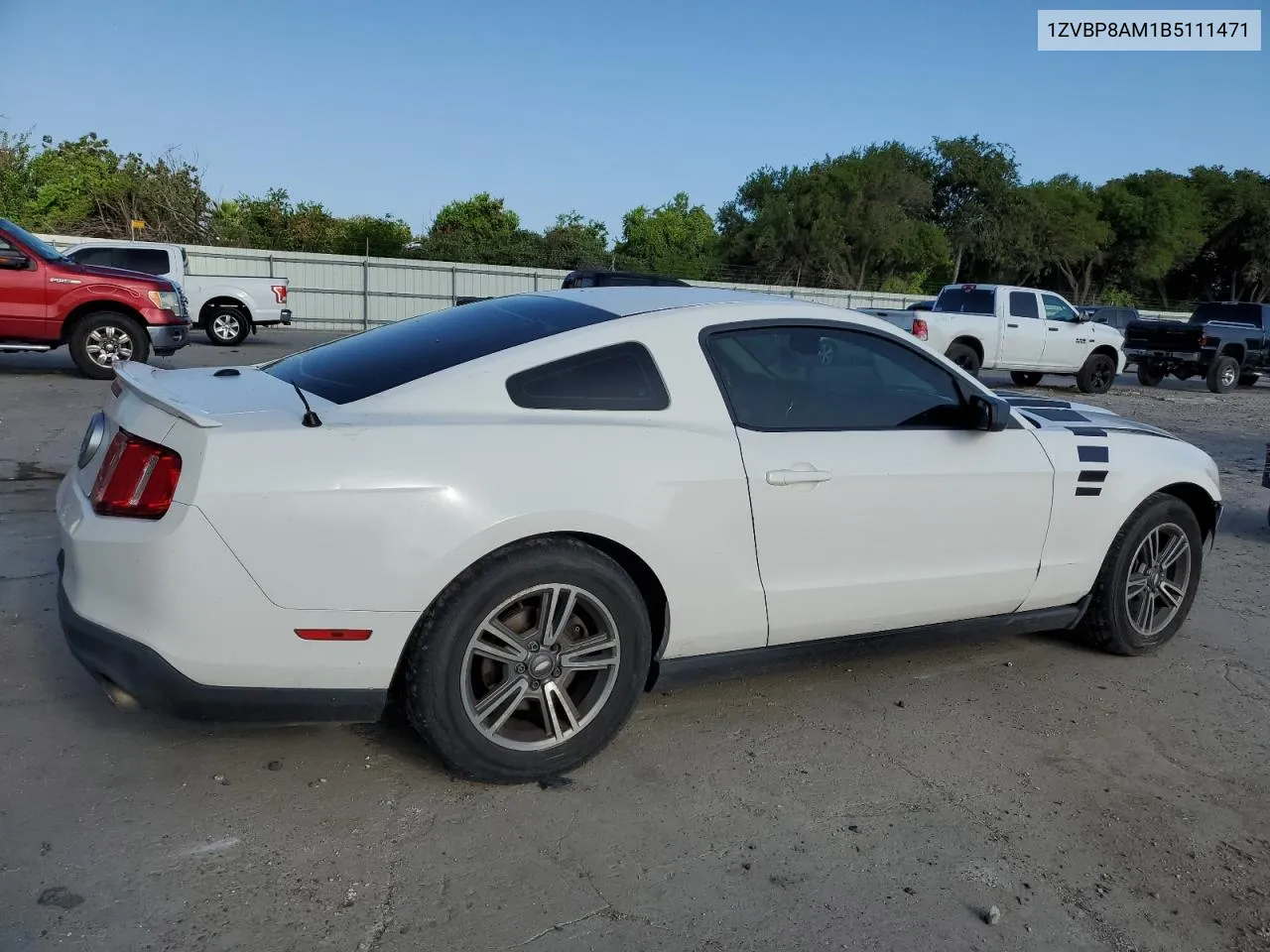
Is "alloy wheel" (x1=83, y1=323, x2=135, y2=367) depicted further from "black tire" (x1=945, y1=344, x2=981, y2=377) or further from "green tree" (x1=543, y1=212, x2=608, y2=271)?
"green tree" (x1=543, y1=212, x2=608, y2=271)

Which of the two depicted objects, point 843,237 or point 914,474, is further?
point 843,237

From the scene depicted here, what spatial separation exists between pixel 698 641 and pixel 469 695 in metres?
0.79

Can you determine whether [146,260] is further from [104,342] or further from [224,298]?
[104,342]

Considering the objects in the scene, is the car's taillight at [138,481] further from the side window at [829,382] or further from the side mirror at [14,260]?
the side mirror at [14,260]

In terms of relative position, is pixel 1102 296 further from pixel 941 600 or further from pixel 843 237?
pixel 941 600

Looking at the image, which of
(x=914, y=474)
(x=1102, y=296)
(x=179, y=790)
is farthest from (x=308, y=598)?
(x=1102, y=296)

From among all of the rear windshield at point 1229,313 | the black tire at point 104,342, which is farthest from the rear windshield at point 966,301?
the black tire at point 104,342

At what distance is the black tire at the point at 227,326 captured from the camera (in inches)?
794

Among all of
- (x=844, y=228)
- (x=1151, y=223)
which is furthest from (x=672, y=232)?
(x=1151, y=223)

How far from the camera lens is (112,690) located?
3092 mm

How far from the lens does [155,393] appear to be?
329cm

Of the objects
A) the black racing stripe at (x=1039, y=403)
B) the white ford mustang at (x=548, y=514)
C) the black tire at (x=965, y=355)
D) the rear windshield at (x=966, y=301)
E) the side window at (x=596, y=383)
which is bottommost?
the white ford mustang at (x=548, y=514)

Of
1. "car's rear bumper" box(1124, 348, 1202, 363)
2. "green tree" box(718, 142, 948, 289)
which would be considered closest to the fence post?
"car's rear bumper" box(1124, 348, 1202, 363)

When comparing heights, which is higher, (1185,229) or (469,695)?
(1185,229)
